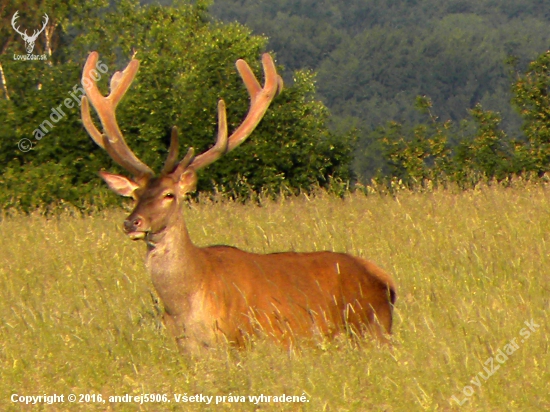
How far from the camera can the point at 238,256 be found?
619 cm

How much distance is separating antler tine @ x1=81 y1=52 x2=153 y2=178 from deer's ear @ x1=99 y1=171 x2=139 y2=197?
0.09 meters

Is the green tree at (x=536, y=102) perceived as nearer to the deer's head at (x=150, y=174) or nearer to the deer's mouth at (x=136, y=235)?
the deer's head at (x=150, y=174)

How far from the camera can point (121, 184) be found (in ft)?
19.8

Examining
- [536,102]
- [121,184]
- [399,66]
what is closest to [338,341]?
[121,184]

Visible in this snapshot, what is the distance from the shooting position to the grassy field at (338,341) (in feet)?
15.6

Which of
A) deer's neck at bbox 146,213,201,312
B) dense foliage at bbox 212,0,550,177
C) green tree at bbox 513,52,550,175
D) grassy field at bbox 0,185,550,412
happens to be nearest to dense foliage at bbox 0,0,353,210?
green tree at bbox 513,52,550,175

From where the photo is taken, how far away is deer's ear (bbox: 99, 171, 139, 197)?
5996mm

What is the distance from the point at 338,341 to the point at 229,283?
76 cm

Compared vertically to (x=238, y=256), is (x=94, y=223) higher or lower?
lower

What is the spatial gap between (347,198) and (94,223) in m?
2.68

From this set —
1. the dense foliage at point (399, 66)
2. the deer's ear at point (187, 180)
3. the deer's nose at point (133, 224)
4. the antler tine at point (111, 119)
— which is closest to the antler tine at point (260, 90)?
the antler tine at point (111, 119)

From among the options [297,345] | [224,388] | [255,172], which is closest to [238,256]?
[297,345]

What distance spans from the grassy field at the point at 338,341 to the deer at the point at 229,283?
0.64ft

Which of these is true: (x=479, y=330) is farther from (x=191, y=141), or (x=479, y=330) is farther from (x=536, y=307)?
(x=191, y=141)
